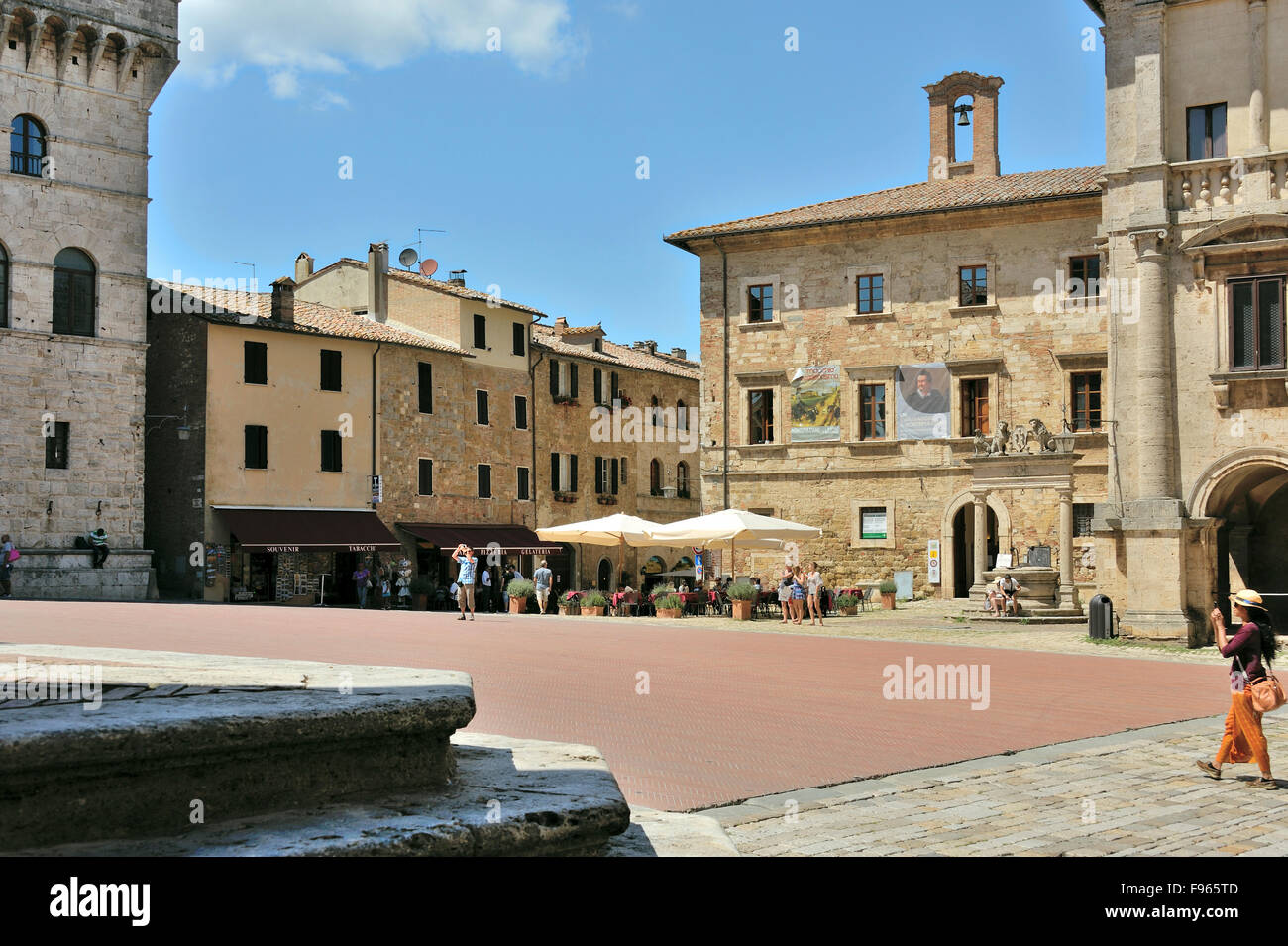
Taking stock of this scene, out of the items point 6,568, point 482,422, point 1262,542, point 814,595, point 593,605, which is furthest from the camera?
point 482,422

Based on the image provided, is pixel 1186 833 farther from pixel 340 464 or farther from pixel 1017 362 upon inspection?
pixel 340 464

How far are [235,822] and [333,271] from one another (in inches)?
1895

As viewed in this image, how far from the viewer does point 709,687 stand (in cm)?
1461

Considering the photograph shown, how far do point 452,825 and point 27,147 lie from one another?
120ft

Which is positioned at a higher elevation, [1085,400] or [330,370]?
[330,370]

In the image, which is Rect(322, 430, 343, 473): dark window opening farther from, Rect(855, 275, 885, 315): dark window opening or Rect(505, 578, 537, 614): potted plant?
Rect(855, 275, 885, 315): dark window opening

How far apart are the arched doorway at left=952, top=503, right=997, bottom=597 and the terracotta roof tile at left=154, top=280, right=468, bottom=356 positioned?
19.3 meters

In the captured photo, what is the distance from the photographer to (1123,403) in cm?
2286

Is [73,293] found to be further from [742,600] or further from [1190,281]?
[1190,281]

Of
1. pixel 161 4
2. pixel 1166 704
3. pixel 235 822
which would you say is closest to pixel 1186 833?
pixel 235 822

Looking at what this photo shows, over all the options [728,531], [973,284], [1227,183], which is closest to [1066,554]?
[728,531]

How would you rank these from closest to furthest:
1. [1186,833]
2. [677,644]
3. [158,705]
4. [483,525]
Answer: [158,705], [1186,833], [677,644], [483,525]

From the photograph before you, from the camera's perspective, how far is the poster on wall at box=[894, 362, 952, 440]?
38125 millimetres

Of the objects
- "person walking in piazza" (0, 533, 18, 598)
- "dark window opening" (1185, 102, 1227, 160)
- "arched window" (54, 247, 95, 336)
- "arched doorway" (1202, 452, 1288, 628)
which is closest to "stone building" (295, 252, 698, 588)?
"arched window" (54, 247, 95, 336)
